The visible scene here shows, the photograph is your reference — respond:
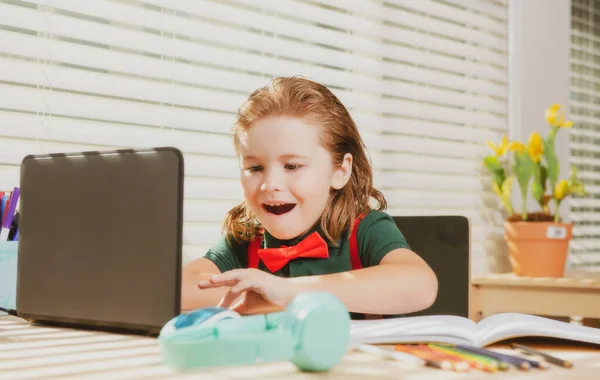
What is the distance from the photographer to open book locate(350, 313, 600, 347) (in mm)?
745

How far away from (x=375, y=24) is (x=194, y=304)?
4.79 ft

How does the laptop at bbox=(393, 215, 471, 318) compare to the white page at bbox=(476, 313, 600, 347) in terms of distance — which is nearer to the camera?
the white page at bbox=(476, 313, 600, 347)

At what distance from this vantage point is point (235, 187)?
1.97m

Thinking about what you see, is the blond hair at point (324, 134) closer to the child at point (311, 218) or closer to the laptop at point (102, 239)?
the child at point (311, 218)

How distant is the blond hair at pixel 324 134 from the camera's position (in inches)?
46.2

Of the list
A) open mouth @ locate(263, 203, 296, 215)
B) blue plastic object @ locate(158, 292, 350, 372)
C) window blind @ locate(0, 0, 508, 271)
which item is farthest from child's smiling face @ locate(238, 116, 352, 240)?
window blind @ locate(0, 0, 508, 271)

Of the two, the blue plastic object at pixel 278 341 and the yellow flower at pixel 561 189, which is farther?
the yellow flower at pixel 561 189

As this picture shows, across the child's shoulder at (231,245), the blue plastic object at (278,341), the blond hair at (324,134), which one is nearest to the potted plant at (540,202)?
the blond hair at (324,134)

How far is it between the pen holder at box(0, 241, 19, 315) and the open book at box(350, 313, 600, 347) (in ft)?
2.05

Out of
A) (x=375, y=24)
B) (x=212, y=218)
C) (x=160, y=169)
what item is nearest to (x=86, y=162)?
(x=160, y=169)

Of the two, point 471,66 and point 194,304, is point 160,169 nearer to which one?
point 194,304

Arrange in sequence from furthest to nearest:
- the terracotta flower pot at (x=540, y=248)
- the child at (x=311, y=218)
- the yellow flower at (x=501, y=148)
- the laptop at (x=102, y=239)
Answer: the yellow flower at (x=501, y=148)
the terracotta flower pot at (x=540, y=248)
the child at (x=311, y=218)
the laptop at (x=102, y=239)

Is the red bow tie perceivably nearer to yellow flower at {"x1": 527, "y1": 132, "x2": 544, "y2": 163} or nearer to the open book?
the open book

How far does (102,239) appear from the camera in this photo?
939mm
